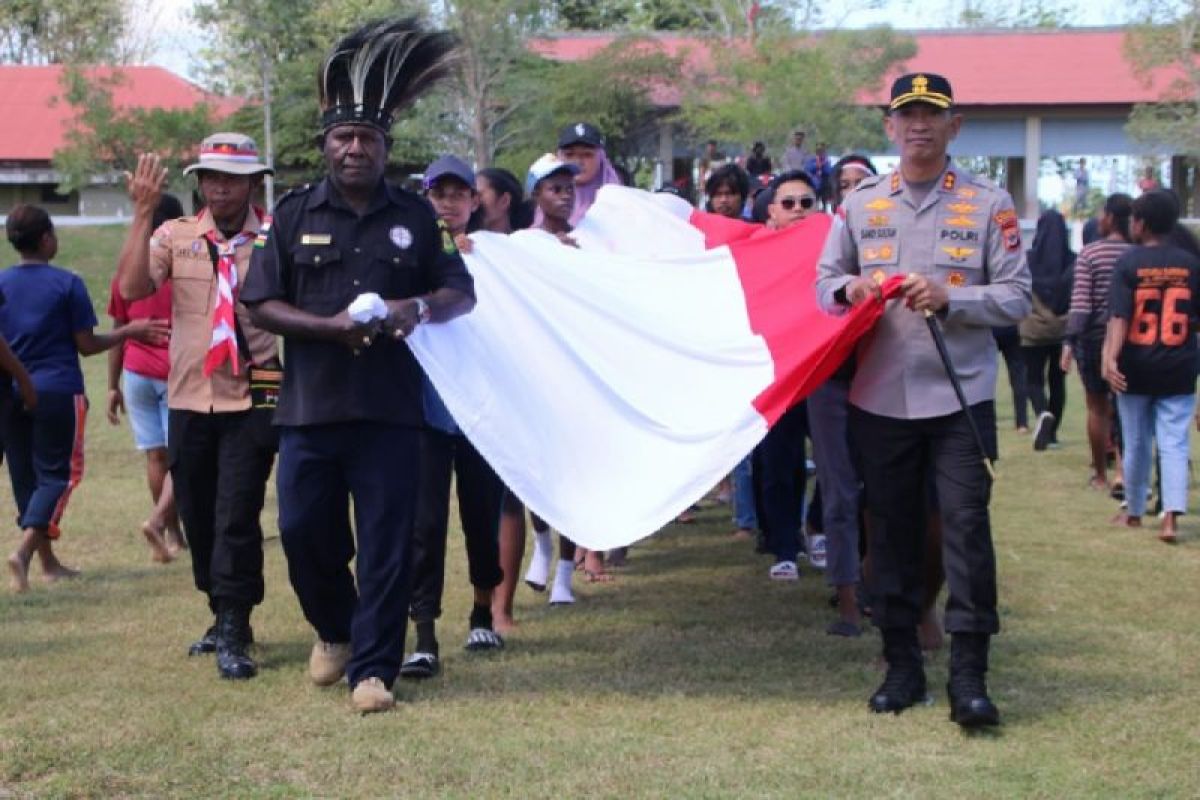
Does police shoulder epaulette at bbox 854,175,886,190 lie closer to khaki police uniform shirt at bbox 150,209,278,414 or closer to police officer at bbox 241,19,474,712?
police officer at bbox 241,19,474,712

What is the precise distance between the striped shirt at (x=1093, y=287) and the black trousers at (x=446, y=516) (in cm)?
594

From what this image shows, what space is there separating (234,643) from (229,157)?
205 cm

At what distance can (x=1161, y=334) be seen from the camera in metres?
10.6

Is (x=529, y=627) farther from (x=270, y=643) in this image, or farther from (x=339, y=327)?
(x=339, y=327)

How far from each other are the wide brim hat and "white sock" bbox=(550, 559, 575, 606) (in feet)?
8.82

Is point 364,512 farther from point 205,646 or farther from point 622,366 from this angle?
point 622,366

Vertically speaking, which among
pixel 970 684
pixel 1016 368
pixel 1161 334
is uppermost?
pixel 1161 334

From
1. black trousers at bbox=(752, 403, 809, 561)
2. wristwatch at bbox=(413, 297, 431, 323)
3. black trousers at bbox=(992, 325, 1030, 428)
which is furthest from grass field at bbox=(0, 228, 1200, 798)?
black trousers at bbox=(992, 325, 1030, 428)

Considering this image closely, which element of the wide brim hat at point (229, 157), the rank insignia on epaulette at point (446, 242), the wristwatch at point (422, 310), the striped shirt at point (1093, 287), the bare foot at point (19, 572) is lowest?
the bare foot at point (19, 572)

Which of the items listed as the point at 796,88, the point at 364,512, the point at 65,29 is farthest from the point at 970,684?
the point at 65,29

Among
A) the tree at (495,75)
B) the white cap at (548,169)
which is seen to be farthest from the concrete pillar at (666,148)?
the white cap at (548,169)

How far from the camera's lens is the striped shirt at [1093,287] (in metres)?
11.8

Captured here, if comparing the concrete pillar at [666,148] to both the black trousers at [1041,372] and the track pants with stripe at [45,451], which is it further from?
the track pants with stripe at [45,451]

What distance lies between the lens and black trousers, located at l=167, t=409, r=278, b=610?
7.10 m
